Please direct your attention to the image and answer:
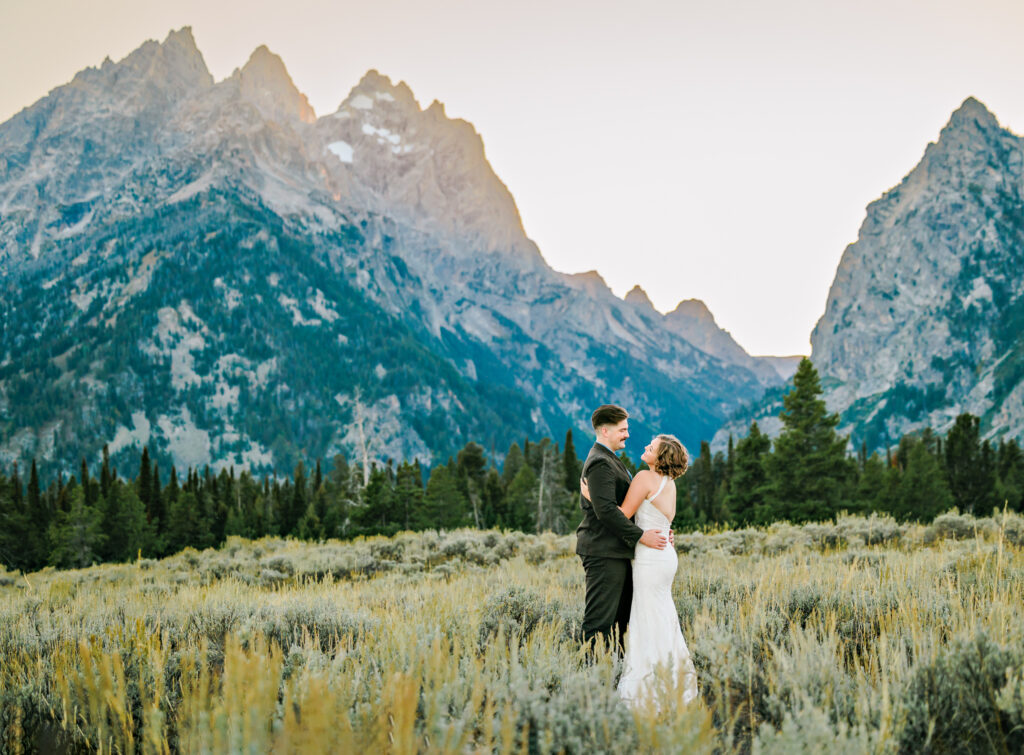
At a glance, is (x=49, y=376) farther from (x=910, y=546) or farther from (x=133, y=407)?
(x=910, y=546)

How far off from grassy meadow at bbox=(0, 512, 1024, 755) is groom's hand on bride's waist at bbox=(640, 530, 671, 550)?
803 millimetres

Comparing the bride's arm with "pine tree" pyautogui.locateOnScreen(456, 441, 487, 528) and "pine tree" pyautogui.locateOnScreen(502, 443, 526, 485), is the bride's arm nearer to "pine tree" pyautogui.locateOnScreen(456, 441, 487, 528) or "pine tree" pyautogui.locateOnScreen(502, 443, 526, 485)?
"pine tree" pyautogui.locateOnScreen(456, 441, 487, 528)

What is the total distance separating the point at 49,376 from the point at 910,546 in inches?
8677

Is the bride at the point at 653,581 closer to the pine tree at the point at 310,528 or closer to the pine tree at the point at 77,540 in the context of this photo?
the pine tree at the point at 310,528

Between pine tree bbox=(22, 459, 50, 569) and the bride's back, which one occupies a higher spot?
the bride's back

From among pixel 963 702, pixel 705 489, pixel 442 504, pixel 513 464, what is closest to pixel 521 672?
pixel 963 702

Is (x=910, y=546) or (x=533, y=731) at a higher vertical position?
(x=533, y=731)

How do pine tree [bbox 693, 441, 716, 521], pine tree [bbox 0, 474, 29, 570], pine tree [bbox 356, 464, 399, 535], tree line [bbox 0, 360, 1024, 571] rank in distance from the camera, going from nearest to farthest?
tree line [bbox 0, 360, 1024, 571] < pine tree [bbox 0, 474, 29, 570] < pine tree [bbox 356, 464, 399, 535] < pine tree [bbox 693, 441, 716, 521]

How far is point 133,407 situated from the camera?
173125 mm

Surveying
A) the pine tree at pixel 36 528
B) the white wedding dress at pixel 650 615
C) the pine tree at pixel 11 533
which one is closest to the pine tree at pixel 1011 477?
the white wedding dress at pixel 650 615

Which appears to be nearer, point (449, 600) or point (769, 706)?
point (769, 706)

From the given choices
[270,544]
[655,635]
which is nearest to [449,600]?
[655,635]

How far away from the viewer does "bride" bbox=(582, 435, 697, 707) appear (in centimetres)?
482

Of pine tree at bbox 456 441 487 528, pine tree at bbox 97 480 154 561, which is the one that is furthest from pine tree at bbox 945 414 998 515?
pine tree at bbox 97 480 154 561
